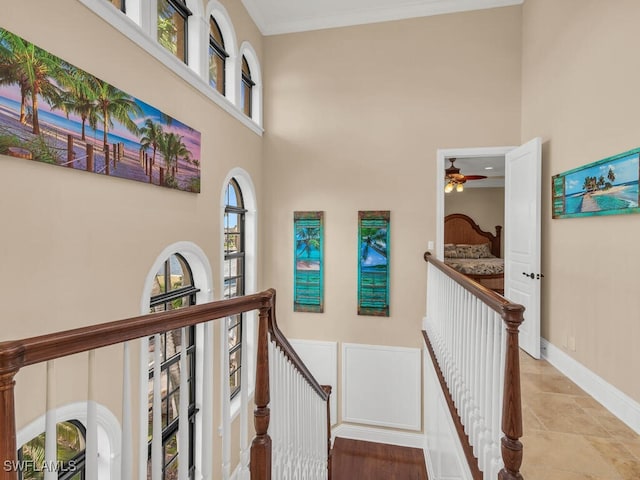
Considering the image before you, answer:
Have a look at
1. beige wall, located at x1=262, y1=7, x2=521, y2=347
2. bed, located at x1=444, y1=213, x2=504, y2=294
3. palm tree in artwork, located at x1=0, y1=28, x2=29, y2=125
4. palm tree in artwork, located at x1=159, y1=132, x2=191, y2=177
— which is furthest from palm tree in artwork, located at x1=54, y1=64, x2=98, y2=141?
bed, located at x1=444, y1=213, x2=504, y2=294

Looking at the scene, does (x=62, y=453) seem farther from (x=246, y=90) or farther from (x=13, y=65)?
(x=246, y=90)

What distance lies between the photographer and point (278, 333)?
1587 millimetres

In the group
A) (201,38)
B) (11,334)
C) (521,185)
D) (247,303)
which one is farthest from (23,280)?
(521,185)

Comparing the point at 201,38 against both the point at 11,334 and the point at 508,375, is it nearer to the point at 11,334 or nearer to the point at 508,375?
the point at 11,334

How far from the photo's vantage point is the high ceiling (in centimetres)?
409

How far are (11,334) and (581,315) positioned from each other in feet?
12.3

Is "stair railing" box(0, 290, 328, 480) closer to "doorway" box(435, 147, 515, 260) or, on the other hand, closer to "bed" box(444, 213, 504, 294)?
"doorway" box(435, 147, 515, 260)

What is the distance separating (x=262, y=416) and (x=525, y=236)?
3.17 metres

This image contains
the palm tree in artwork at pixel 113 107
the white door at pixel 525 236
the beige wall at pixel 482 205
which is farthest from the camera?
the beige wall at pixel 482 205

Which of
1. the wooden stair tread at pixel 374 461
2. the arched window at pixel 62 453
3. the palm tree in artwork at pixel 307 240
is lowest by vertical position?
the wooden stair tread at pixel 374 461

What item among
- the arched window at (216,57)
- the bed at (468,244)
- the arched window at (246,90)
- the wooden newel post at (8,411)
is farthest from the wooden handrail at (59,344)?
the bed at (468,244)

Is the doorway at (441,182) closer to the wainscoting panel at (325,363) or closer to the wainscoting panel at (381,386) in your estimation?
the wainscoting panel at (381,386)

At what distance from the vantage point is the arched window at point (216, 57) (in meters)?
3.51

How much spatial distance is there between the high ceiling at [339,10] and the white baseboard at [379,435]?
5.24 metres
